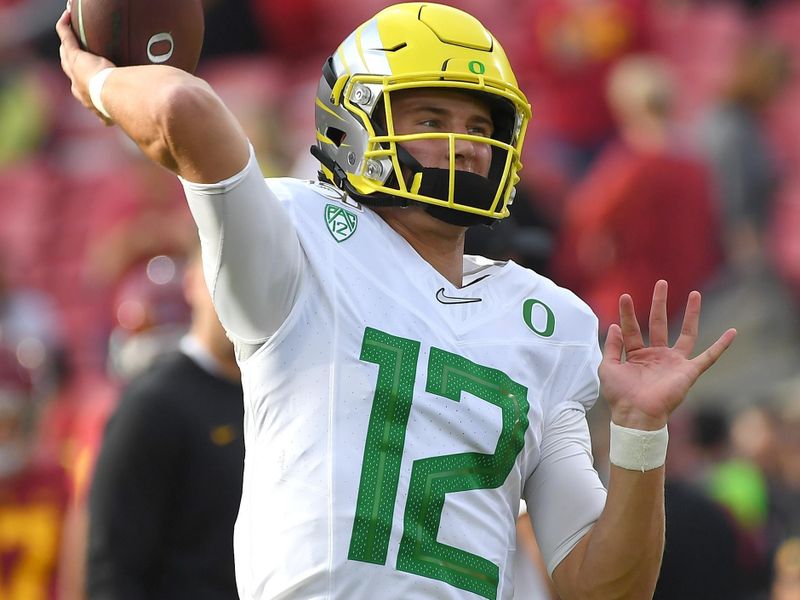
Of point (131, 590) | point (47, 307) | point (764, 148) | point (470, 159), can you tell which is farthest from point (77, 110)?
point (470, 159)

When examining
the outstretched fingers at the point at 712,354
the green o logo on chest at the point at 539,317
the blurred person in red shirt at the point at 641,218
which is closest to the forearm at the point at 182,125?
the green o logo on chest at the point at 539,317

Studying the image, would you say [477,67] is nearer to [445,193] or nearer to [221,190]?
[445,193]

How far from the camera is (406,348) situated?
2.63 meters

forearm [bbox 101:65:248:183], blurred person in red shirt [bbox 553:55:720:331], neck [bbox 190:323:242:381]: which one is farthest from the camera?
blurred person in red shirt [bbox 553:55:720:331]

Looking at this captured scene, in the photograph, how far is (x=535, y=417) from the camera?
9.04 feet

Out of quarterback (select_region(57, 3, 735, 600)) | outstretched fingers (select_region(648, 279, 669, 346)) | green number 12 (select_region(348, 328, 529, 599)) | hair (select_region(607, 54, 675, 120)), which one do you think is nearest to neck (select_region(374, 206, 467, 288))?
quarterback (select_region(57, 3, 735, 600))

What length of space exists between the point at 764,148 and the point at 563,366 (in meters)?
5.74

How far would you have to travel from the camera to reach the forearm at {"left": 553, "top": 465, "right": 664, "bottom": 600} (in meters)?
2.69

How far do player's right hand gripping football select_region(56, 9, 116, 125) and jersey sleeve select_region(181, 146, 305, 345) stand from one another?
13.0 inches

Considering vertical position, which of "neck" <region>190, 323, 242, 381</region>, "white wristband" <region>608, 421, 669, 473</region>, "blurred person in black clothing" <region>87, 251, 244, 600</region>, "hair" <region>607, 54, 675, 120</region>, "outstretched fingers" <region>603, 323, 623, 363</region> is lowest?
"hair" <region>607, 54, 675, 120</region>

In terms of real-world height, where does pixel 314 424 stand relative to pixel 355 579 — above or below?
above

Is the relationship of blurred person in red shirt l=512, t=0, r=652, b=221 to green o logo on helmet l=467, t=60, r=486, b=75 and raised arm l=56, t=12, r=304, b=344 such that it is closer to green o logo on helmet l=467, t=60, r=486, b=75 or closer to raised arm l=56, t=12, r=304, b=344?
green o logo on helmet l=467, t=60, r=486, b=75

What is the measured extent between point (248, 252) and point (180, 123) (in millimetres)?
244

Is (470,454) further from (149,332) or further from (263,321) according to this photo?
(149,332)
